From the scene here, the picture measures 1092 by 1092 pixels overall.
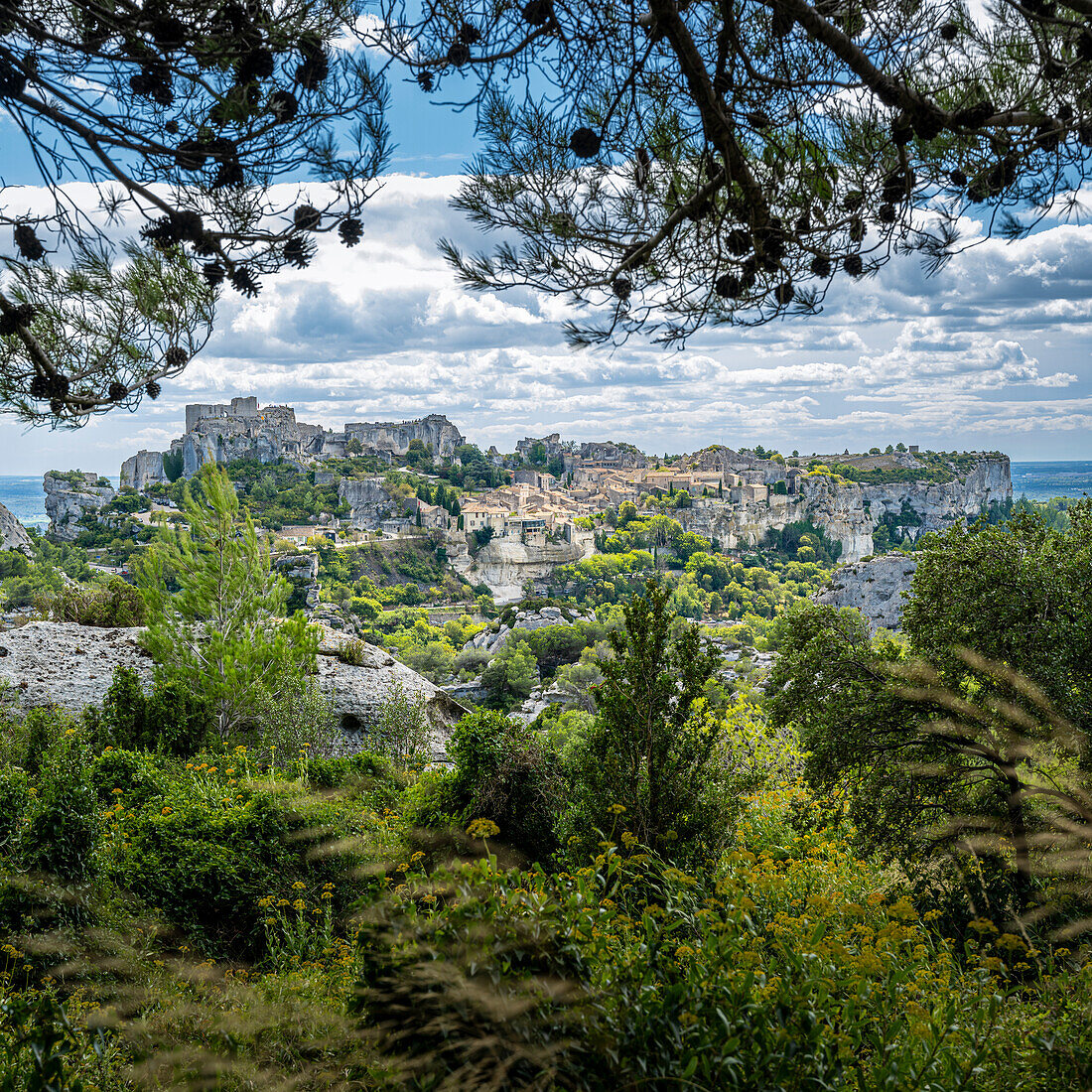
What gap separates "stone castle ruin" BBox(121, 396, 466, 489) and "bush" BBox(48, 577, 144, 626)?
149 feet

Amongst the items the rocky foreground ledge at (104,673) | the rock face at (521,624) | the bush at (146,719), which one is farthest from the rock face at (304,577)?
the bush at (146,719)

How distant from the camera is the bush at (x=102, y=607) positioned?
9922 millimetres

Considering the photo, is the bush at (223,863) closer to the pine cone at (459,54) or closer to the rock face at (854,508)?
the pine cone at (459,54)

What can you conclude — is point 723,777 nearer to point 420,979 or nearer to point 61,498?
point 420,979

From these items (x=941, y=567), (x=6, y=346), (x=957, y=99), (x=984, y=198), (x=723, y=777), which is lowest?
(x=723, y=777)

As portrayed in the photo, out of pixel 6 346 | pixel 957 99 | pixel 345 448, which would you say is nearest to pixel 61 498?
pixel 345 448

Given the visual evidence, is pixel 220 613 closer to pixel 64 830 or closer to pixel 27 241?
pixel 64 830

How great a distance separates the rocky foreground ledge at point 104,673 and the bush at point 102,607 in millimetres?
668

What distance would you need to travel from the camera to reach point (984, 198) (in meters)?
2.58

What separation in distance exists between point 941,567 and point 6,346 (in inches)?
192

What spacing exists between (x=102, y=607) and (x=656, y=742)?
9.28m

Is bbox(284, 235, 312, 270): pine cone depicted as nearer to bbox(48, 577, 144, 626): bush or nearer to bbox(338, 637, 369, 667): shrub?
bbox(338, 637, 369, 667): shrub

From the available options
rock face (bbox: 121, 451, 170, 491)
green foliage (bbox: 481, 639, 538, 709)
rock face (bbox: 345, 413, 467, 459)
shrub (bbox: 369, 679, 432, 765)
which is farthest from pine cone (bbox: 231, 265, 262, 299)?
rock face (bbox: 345, 413, 467, 459)

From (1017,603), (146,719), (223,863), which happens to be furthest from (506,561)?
(1017,603)
